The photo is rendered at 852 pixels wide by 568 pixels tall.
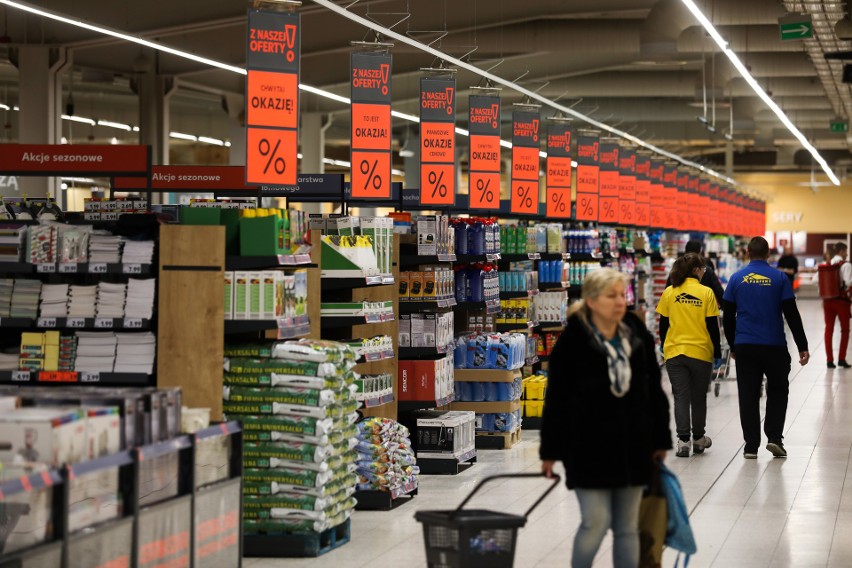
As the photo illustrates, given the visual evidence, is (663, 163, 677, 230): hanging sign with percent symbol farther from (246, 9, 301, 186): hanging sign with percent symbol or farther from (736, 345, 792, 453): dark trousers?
(246, 9, 301, 186): hanging sign with percent symbol

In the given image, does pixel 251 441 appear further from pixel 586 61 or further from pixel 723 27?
pixel 586 61

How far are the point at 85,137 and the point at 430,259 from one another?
25.8 meters

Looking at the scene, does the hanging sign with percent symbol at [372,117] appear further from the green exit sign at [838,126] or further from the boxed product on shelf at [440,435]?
the green exit sign at [838,126]

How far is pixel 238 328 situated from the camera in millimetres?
6906

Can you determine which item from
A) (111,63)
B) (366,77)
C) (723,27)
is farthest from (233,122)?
(366,77)

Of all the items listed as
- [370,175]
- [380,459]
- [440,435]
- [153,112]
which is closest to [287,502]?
[380,459]

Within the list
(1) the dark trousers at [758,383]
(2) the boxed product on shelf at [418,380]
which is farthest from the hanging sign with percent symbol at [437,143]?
(1) the dark trousers at [758,383]

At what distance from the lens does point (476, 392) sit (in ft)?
37.5

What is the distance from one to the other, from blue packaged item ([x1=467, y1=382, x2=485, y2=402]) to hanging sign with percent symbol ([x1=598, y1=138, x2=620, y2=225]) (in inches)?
331

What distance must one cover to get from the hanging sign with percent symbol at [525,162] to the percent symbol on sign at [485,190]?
1.25m

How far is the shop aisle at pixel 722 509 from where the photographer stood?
7082 millimetres

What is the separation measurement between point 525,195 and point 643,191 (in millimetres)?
7654

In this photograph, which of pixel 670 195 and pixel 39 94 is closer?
pixel 39 94

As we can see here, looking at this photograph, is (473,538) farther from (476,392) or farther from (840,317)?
(840,317)
